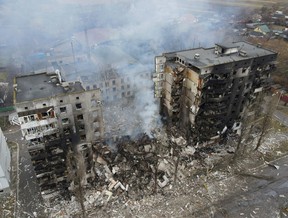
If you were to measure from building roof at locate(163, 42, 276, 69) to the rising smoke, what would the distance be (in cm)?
1462

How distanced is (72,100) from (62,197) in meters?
14.8

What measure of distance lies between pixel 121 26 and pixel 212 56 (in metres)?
49.4

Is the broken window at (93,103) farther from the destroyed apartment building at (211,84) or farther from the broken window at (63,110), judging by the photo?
the destroyed apartment building at (211,84)

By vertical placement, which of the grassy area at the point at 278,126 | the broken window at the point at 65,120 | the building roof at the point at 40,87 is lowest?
the grassy area at the point at 278,126

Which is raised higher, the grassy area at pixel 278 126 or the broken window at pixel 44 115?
the broken window at pixel 44 115

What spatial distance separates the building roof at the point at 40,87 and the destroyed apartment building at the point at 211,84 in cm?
1644

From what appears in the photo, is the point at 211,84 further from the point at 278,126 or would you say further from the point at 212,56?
the point at 278,126

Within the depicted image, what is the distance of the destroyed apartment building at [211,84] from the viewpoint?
129 feet

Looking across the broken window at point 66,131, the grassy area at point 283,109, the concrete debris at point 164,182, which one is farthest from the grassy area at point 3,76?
the grassy area at point 283,109

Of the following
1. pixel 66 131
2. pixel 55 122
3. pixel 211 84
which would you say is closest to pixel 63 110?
pixel 55 122

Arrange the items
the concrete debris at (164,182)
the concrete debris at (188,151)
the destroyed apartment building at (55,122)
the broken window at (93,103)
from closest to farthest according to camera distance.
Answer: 1. the destroyed apartment building at (55,122)
2. the broken window at (93,103)
3. the concrete debris at (164,182)
4. the concrete debris at (188,151)

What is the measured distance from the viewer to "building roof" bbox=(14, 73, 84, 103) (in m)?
30.9

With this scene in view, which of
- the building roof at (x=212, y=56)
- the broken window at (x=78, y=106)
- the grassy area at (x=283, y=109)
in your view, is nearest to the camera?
the broken window at (x=78, y=106)

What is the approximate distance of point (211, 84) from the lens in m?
39.3
